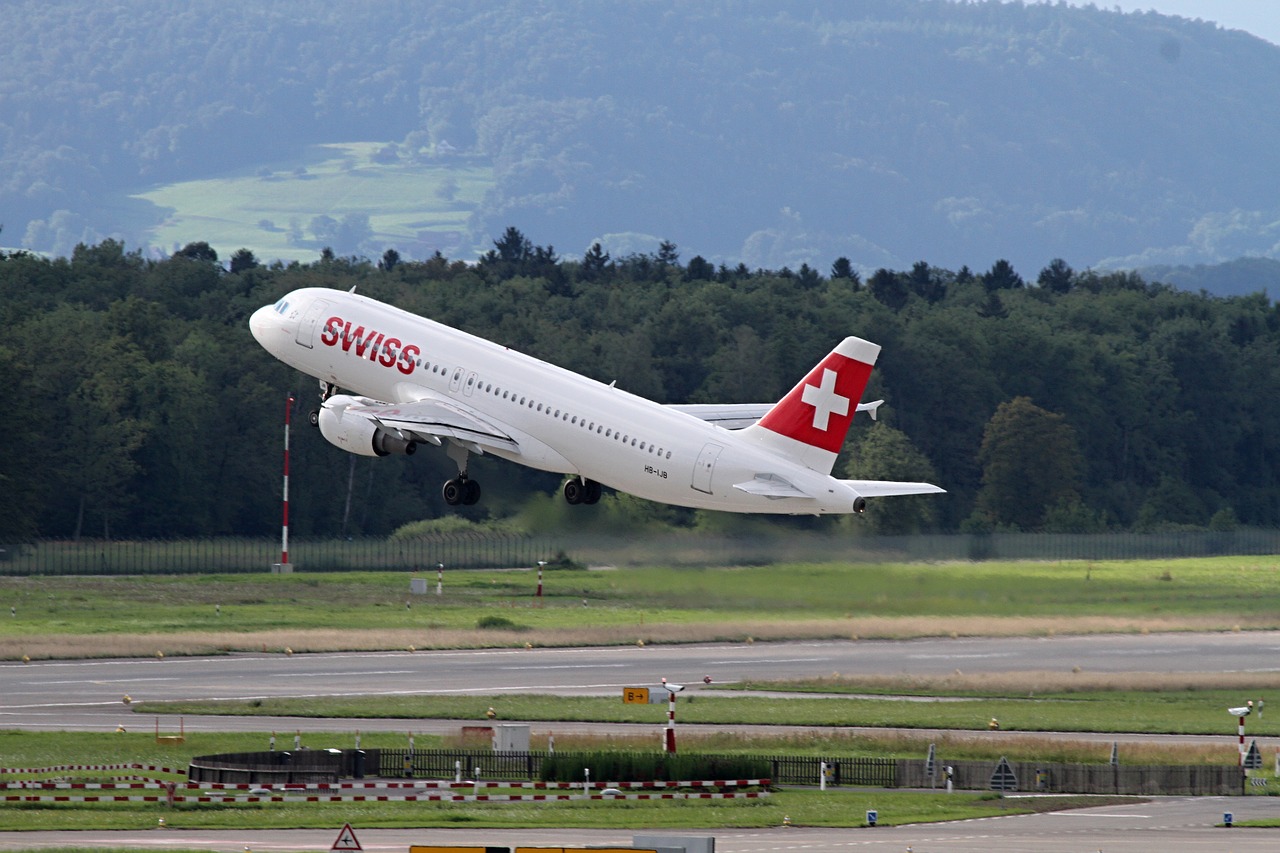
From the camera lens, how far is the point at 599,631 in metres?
89.0

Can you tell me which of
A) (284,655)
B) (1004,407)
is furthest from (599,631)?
(1004,407)

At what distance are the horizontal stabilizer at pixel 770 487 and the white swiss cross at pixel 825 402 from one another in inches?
80.0

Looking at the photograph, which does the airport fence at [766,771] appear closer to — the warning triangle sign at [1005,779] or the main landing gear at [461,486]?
the warning triangle sign at [1005,779]

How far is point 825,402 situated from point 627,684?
1608 centimetres

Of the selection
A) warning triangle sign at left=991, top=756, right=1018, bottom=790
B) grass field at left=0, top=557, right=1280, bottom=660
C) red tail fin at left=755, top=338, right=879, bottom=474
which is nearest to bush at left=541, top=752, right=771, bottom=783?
warning triangle sign at left=991, top=756, right=1018, bottom=790

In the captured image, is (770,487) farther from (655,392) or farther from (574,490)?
(655,392)

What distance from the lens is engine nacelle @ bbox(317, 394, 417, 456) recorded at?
68312mm

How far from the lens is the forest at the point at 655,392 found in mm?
132125

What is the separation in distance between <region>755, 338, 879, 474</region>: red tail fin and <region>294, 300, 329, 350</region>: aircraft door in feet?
61.2

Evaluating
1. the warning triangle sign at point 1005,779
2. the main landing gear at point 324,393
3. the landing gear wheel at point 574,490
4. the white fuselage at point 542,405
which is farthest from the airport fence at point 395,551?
the warning triangle sign at point 1005,779

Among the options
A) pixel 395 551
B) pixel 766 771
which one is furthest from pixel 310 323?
pixel 395 551

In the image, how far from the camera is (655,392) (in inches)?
5920

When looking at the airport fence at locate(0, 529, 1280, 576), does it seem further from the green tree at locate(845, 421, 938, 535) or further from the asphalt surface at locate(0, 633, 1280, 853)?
the green tree at locate(845, 421, 938, 535)

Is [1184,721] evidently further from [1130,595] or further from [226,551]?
[226,551]
